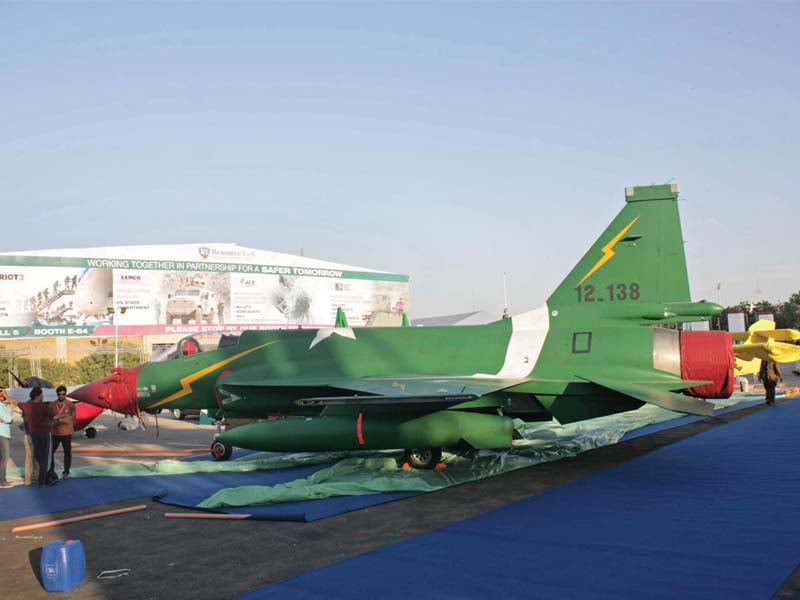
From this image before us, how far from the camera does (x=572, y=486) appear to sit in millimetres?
8164

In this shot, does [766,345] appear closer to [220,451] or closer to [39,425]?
[220,451]

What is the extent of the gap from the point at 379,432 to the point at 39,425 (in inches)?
206

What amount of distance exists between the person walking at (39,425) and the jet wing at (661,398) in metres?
8.03

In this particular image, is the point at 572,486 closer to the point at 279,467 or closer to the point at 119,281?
the point at 279,467

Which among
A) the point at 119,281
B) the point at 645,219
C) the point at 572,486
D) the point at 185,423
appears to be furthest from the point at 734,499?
the point at 119,281

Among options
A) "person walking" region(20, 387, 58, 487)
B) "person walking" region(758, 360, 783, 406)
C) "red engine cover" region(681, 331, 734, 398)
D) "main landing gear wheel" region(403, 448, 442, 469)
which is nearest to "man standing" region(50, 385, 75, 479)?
"person walking" region(20, 387, 58, 487)

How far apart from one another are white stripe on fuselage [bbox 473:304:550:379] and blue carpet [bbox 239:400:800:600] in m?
1.97

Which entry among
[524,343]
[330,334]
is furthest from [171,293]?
[524,343]

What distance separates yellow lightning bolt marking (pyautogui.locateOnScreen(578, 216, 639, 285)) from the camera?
10055 millimetres

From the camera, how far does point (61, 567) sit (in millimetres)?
5109

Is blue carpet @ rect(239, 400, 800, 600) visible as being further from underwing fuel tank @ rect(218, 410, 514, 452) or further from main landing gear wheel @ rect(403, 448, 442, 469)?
main landing gear wheel @ rect(403, 448, 442, 469)

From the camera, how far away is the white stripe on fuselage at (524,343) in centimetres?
974

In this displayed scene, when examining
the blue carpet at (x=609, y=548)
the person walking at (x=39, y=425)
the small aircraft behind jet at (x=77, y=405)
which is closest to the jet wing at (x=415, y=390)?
the blue carpet at (x=609, y=548)

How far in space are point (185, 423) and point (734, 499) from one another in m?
18.1
